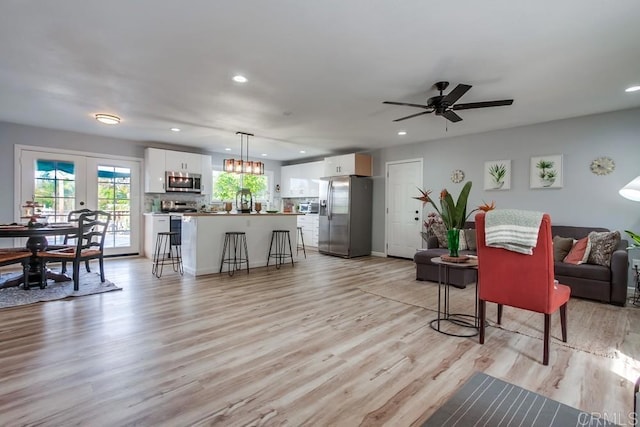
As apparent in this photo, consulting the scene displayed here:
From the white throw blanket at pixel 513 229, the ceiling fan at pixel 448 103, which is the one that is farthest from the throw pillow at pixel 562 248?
the white throw blanket at pixel 513 229

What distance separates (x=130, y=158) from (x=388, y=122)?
17.6 feet

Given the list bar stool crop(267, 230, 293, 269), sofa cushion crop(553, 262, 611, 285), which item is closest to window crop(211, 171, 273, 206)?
bar stool crop(267, 230, 293, 269)

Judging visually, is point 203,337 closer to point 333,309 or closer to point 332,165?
point 333,309

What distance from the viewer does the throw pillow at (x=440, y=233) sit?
5289mm

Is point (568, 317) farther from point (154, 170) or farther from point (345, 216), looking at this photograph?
point (154, 170)

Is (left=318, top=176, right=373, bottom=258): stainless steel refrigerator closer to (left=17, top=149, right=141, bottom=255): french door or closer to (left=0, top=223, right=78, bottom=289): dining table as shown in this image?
(left=17, top=149, right=141, bottom=255): french door

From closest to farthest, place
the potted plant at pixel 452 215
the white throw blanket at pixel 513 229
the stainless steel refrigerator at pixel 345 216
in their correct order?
the white throw blanket at pixel 513 229 < the potted plant at pixel 452 215 < the stainless steel refrigerator at pixel 345 216

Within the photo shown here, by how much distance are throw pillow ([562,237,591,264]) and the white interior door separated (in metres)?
2.62

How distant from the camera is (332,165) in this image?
746cm

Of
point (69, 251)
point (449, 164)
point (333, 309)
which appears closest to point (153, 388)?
point (333, 309)

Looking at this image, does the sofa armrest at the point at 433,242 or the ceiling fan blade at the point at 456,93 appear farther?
the sofa armrest at the point at 433,242

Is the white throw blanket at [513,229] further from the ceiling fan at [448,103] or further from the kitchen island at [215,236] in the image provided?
the kitchen island at [215,236]

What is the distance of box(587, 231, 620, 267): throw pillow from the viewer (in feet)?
12.7

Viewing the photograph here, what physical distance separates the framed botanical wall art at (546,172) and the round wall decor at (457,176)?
3.62 feet
